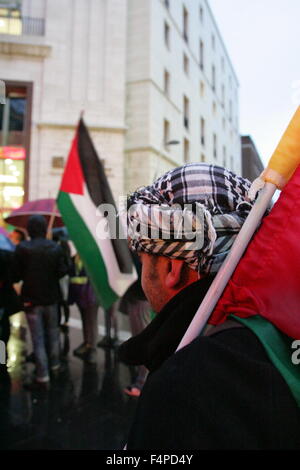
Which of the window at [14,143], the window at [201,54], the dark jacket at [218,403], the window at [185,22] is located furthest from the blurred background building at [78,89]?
the dark jacket at [218,403]

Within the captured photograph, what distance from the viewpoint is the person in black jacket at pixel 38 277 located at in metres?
4.06

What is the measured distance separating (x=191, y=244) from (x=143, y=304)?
3.41 metres

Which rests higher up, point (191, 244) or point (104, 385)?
point (191, 244)

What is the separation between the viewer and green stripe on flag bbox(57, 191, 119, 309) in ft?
12.9

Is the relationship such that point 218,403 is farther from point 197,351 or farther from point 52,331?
point 52,331

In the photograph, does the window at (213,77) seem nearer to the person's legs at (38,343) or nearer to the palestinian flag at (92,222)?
the palestinian flag at (92,222)

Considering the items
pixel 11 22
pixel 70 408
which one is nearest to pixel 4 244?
pixel 70 408

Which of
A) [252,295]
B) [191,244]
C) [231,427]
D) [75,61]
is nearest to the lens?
[231,427]

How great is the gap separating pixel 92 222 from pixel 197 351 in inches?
140

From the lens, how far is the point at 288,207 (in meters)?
0.77

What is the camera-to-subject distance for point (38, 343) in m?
4.18

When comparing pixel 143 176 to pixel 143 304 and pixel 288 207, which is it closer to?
pixel 143 304

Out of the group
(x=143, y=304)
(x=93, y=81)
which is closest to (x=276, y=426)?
(x=143, y=304)

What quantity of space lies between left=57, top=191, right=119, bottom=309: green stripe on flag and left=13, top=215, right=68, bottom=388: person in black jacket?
0.34 meters
